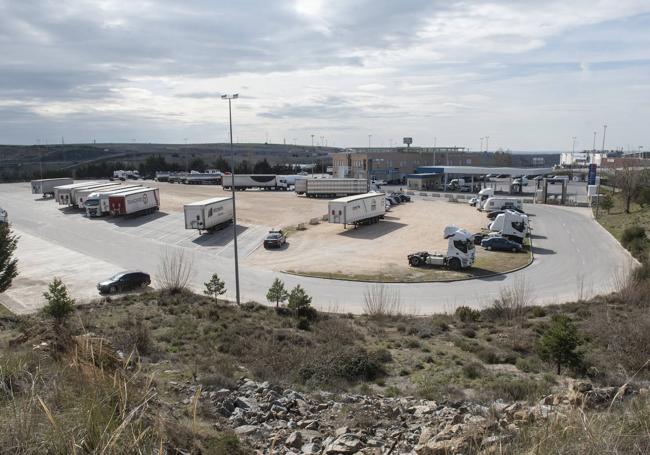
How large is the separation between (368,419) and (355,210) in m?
40.0

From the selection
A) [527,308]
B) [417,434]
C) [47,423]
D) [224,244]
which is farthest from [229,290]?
[47,423]

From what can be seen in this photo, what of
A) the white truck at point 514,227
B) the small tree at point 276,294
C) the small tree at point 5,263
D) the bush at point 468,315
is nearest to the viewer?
the bush at point 468,315

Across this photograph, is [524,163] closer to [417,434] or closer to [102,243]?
[102,243]

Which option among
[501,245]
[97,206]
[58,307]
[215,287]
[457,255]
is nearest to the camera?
[58,307]

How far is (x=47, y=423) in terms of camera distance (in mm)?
5715

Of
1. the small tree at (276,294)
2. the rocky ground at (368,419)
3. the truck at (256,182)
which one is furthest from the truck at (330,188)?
the rocky ground at (368,419)

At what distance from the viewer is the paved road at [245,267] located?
28984mm

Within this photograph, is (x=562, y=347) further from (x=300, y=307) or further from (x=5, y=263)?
(x=5, y=263)

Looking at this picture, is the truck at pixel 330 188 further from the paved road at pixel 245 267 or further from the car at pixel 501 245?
the car at pixel 501 245

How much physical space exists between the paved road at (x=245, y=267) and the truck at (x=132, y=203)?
3.89ft

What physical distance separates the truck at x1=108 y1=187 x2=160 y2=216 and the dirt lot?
3.85 m

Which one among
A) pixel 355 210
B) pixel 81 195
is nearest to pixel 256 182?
pixel 81 195

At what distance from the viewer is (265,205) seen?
70.4 m

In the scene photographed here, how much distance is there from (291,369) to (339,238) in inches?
1241
